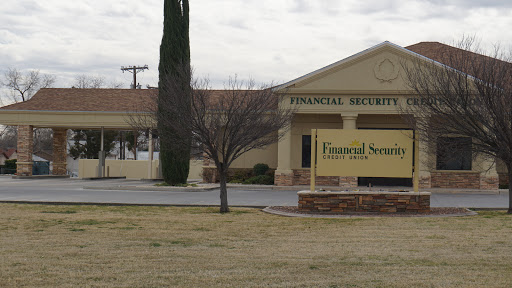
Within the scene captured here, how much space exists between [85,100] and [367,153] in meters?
23.8

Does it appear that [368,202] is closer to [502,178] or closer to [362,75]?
[362,75]

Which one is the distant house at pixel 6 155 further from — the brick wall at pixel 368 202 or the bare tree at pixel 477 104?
the bare tree at pixel 477 104

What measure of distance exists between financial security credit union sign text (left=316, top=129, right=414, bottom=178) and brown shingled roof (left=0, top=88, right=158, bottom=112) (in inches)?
730

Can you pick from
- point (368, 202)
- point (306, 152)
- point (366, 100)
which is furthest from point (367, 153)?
point (306, 152)

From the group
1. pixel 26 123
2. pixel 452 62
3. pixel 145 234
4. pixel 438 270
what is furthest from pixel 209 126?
pixel 26 123

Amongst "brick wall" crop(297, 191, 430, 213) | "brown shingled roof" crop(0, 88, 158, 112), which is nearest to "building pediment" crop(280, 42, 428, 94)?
"brown shingled roof" crop(0, 88, 158, 112)

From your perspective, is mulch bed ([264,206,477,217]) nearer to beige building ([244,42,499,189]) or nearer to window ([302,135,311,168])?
beige building ([244,42,499,189])

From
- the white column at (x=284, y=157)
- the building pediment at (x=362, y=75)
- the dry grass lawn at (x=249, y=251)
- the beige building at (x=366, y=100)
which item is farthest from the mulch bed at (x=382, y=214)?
the white column at (x=284, y=157)

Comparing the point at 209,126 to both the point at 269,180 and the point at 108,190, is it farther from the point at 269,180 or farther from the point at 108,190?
the point at 269,180

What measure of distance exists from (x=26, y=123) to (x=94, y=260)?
28657 millimetres

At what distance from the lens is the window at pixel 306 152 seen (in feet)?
105

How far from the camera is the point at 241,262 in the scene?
9070mm

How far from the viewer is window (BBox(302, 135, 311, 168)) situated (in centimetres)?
3192

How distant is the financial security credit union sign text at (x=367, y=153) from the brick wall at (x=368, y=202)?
0.59 metres
